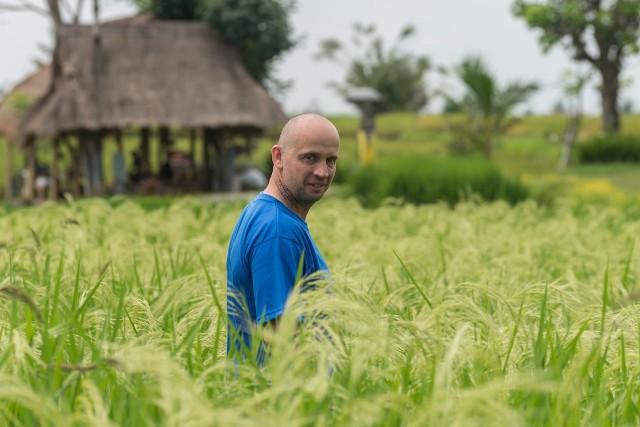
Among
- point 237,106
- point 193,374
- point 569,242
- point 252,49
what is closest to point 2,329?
point 193,374

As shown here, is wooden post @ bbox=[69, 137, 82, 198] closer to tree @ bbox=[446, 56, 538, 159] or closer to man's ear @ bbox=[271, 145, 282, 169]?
tree @ bbox=[446, 56, 538, 159]

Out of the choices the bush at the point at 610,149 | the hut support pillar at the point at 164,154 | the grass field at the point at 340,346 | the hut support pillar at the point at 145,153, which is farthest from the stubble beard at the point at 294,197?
the bush at the point at 610,149

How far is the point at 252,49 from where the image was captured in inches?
957

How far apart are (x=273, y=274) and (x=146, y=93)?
2067 cm

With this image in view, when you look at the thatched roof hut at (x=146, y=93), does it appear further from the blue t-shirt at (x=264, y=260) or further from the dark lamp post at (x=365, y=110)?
the blue t-shirt at (x=264, y=260)

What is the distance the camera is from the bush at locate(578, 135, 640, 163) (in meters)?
33.3

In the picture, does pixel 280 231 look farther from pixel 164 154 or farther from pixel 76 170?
pixel 164 154

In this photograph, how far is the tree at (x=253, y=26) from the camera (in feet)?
76.6

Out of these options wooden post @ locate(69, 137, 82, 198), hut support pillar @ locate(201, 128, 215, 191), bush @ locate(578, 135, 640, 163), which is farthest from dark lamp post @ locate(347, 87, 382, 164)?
bush @ locate(578, 135, 640, 163)

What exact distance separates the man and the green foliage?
20.9 metres

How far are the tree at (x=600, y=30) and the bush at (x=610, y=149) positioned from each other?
224 centimetres

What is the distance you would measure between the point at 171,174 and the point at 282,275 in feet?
69.5

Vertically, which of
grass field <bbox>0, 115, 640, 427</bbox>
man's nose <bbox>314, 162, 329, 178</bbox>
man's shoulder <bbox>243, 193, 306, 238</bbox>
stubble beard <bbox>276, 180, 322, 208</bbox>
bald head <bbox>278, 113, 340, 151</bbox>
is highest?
bald head <bbox>278, 113, 340, 151</bbox>

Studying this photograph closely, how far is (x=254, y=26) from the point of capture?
23516mm
